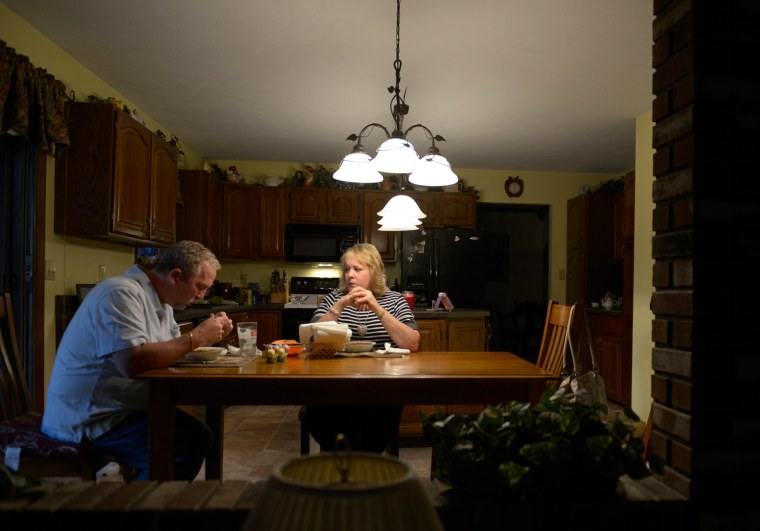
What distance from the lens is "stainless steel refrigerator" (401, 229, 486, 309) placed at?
230 inches

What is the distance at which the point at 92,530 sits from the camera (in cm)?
83

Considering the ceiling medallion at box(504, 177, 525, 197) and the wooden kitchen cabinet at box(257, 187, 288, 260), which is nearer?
the wooden kitchen cabinet at box(257, 187, 288, 260)

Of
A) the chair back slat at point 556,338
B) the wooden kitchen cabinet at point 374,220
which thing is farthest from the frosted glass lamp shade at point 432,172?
the wooden kitchen cabinet at point 374,220

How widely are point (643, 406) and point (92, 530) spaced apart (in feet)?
14.8

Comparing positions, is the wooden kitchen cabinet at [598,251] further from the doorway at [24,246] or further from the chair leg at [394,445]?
the doorway at [24,246]

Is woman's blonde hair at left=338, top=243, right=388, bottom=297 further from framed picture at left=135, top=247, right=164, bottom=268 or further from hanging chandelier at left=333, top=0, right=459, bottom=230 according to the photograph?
framed picture at left=135, top=247, right=164, bottom=268

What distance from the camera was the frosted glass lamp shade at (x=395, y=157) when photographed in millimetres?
2324

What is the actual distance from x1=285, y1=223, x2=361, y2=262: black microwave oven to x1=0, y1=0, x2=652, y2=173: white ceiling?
107 cm

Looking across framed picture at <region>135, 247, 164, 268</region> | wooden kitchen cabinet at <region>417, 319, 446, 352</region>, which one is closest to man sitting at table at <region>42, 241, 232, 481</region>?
wooden kitchen cabinet at <region>417, 319, 446, 352</region>

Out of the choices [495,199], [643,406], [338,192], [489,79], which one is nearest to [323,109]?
[489,79]

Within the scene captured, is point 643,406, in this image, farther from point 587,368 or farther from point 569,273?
point 569,273

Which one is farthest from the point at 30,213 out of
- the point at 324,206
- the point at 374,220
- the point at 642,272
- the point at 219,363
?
the point at 642,272

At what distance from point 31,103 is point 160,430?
203 centimetres

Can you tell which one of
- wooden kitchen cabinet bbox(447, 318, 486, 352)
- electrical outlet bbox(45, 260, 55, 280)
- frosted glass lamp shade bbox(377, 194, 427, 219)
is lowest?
wooden kitchen cabinet bbox(447, 318, 486, 352)
